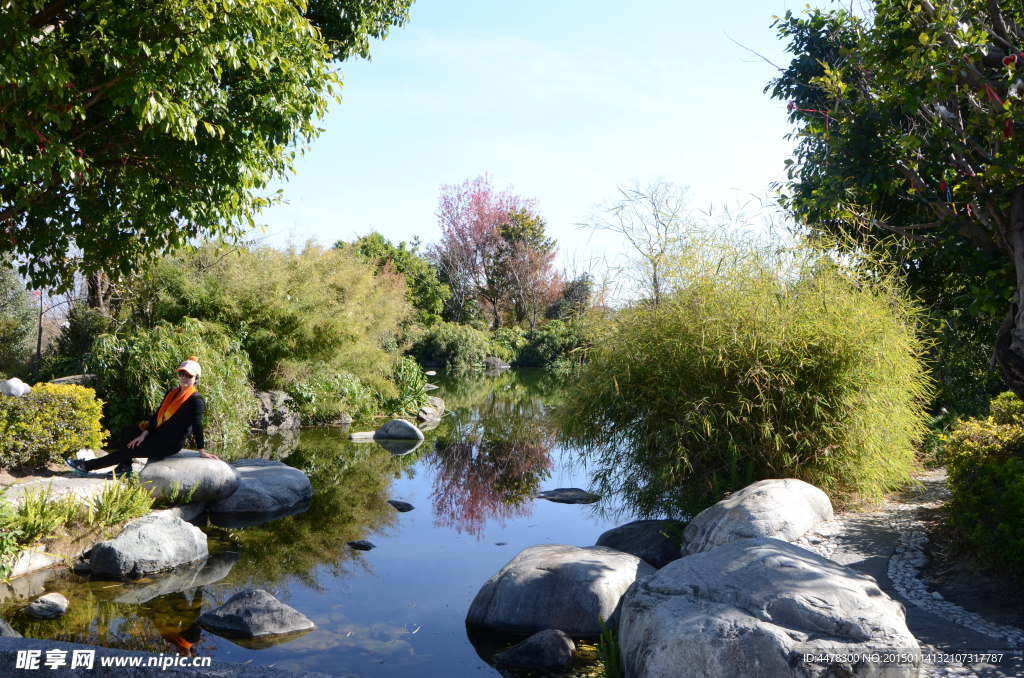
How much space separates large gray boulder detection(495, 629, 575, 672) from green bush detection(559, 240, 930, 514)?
230 cm

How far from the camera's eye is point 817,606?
3.65m

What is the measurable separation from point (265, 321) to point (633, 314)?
30.3 ft

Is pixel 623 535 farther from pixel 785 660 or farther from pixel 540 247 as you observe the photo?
pixel 540 247

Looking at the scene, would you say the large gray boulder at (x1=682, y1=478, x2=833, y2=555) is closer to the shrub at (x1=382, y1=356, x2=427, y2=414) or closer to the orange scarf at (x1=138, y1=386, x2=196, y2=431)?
the orange scarf at (x1=138, y1=386, x2=196, y2=431)

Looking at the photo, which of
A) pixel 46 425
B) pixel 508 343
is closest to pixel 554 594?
pixel 46 425

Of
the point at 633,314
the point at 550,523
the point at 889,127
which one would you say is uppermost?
the point at 889,127

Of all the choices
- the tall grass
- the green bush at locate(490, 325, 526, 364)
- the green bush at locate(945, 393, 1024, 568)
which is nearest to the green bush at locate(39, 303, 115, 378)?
the tall grass

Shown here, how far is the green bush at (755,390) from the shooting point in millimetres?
6762

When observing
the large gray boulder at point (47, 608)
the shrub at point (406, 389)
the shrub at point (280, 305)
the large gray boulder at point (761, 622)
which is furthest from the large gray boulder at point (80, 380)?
the large gray boulder at point (761, 622)

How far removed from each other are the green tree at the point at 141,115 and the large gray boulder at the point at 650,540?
5.35 meters

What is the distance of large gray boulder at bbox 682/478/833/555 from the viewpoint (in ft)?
17.6

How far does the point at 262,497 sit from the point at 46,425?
266 centimetres

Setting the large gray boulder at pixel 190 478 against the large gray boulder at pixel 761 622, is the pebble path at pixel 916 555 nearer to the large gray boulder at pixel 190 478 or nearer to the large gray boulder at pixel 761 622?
the large gray boulder at pixel 761 622

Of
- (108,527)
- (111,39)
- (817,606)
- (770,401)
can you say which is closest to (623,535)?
(770,401)
